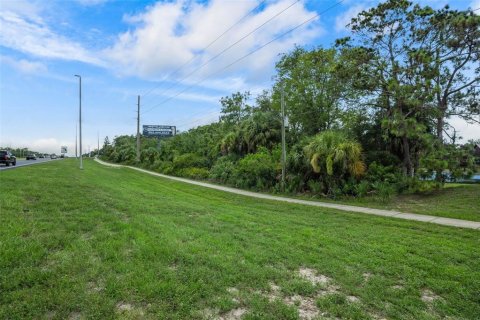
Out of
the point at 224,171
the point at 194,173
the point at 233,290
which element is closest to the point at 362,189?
the point at 224,171

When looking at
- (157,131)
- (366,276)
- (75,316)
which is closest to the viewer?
(75,316)

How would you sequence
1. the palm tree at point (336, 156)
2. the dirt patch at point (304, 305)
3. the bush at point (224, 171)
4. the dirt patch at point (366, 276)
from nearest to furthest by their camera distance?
1. the dirt patch at point (304, 305)
2. the dirt patch at point (366, 276)
3. the palm tree at point (336, 156)
4. the bush at point (224, 171)

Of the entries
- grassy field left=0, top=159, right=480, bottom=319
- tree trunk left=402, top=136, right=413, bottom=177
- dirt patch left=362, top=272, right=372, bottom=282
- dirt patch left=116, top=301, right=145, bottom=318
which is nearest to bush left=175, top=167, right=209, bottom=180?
tree trunk left=402, top=136, right=413, bottom=177

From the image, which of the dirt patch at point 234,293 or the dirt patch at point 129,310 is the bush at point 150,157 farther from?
the dirt patch at point 129,310

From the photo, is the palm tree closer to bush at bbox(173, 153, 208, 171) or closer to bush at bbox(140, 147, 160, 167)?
Answer: bush at bbox(173, 153, 208, 171)

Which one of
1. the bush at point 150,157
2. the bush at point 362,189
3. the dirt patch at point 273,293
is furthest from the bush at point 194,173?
the dirt patch at point 273,293

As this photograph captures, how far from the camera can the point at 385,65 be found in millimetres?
13586

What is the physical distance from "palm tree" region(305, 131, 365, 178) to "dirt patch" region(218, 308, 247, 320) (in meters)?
10.4

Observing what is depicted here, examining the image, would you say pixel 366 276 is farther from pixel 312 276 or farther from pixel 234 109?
pixel 234 109

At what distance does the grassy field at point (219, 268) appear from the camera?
3217mm

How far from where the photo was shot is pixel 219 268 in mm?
4191

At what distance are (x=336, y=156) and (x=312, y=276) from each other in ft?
30.2

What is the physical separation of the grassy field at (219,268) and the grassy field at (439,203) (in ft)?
8.52

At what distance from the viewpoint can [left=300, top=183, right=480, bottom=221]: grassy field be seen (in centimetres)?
942
